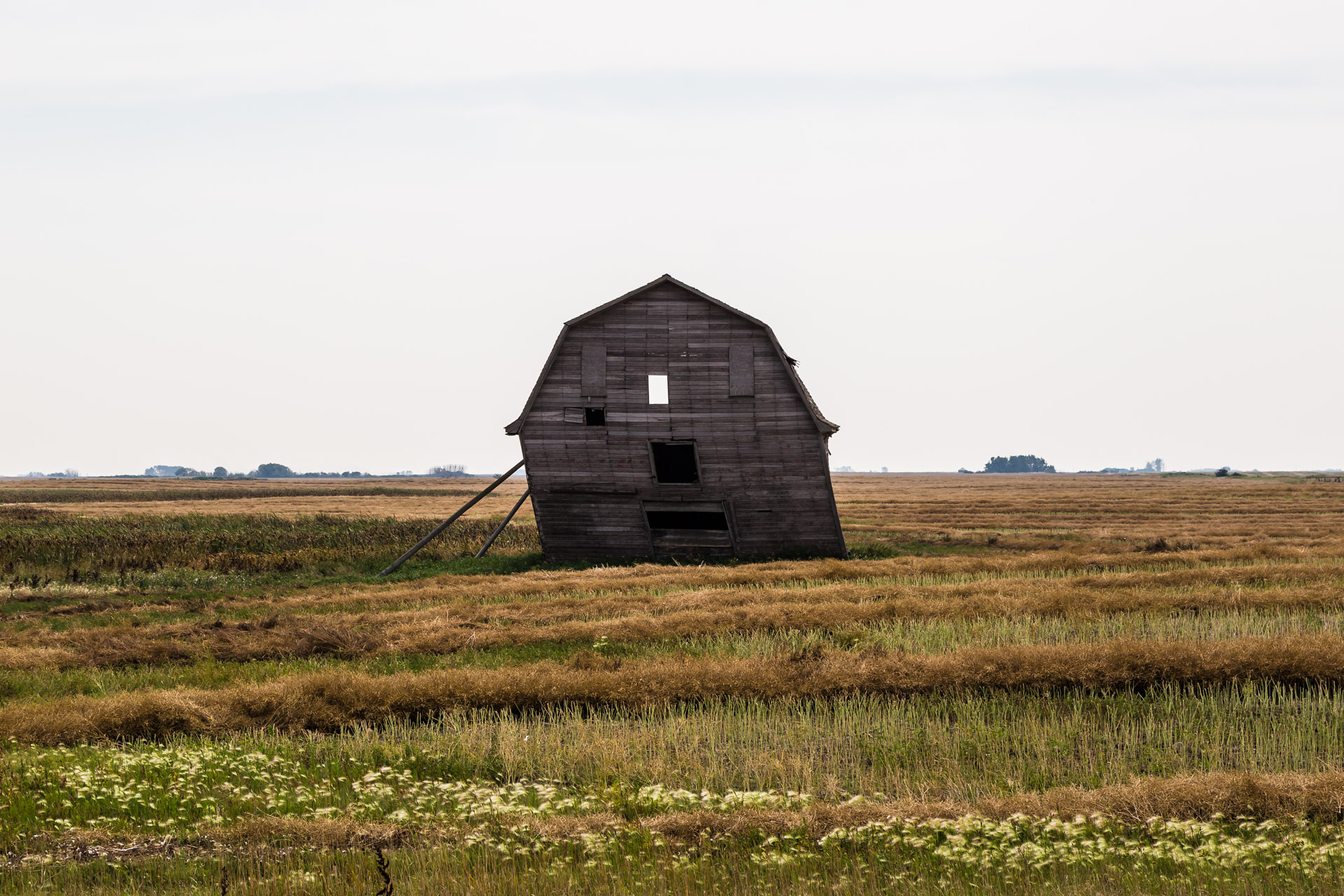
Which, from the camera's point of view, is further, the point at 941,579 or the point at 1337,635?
the point at 941,579

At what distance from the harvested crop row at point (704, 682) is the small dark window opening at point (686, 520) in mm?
20854

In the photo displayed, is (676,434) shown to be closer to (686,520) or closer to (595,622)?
(686,520)

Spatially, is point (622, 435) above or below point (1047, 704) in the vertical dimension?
above

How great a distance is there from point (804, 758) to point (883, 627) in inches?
320

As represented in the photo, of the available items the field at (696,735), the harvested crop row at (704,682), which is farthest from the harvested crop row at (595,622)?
the harvested crop row at (704,682)

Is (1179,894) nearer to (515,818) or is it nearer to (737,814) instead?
(737,814)

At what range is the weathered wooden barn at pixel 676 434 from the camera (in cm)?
3419

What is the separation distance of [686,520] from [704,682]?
22510 mm

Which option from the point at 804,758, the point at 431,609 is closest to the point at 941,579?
the point at 431,609

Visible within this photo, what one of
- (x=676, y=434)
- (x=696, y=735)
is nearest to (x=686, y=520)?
(x=676, y=434)

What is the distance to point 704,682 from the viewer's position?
14125 millimetres

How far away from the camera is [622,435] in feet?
114

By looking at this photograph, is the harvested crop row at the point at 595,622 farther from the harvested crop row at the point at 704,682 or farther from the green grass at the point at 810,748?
the green grass at the point at 810,748

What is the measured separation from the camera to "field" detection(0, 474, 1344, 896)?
7.96 metres
